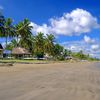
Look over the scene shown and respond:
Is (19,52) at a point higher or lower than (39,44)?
lower

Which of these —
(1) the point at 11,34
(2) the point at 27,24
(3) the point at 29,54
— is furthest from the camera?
(3) the point at 29,54

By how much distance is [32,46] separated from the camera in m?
96.1

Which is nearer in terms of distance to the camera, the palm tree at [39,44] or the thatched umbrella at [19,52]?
the thatched umbrella at [19,52]

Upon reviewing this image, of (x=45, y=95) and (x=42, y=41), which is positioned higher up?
(x=42, y=41)

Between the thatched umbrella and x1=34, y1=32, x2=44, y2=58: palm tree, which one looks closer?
the thatched umbrella

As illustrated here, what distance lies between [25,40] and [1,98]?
77.7 m

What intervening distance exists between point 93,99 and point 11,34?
46562mm

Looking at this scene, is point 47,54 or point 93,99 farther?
point 47,54

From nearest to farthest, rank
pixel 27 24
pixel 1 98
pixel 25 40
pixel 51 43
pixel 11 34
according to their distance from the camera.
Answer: pixel 1 98, pixel 11 34, pixel 27 24, pixel 25 40, pixel 51 43

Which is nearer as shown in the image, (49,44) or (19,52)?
(19,52)

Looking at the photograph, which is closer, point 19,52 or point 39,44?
point 19,52

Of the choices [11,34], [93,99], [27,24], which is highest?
[27,24]

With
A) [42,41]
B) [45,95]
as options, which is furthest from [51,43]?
[45,95]

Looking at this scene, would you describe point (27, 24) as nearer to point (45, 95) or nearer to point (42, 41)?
point (42, 41)
